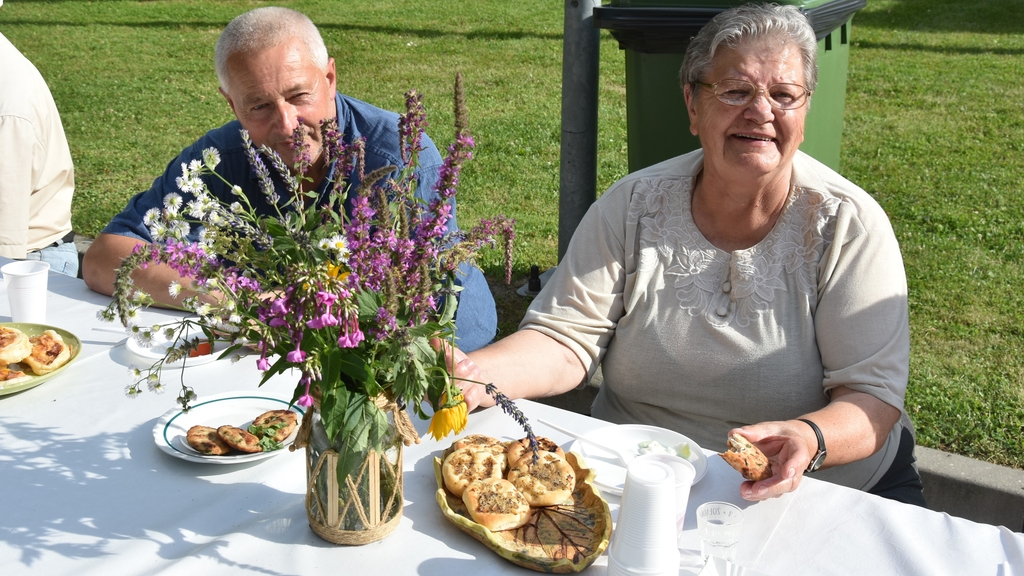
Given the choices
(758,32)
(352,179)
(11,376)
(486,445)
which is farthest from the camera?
(352,179)

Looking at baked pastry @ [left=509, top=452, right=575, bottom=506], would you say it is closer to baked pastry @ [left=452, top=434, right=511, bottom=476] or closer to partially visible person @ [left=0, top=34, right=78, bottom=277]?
baked pastry @ [left=452, top=434, right=511, bottom=476]

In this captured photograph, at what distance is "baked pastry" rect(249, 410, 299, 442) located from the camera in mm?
1926

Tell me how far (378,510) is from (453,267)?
461mm

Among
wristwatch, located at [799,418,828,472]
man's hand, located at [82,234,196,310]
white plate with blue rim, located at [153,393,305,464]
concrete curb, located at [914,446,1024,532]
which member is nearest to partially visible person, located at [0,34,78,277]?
man's hand, located at [82,234,196,310]

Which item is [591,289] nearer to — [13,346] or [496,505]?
[496,505]

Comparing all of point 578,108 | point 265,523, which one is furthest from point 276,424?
point 578,108

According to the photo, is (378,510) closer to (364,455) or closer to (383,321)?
(364,455)

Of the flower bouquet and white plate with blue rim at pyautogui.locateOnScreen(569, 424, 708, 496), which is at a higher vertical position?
the flower bouquet

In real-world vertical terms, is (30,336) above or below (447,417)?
below

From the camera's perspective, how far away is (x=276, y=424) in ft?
6.40

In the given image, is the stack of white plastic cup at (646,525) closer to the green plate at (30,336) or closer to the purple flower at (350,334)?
the purple flower at (350,334)

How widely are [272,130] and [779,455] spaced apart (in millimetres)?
1722

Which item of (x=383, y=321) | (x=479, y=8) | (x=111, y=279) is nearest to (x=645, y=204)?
(x=383, y=321)

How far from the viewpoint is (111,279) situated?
2688 mm
